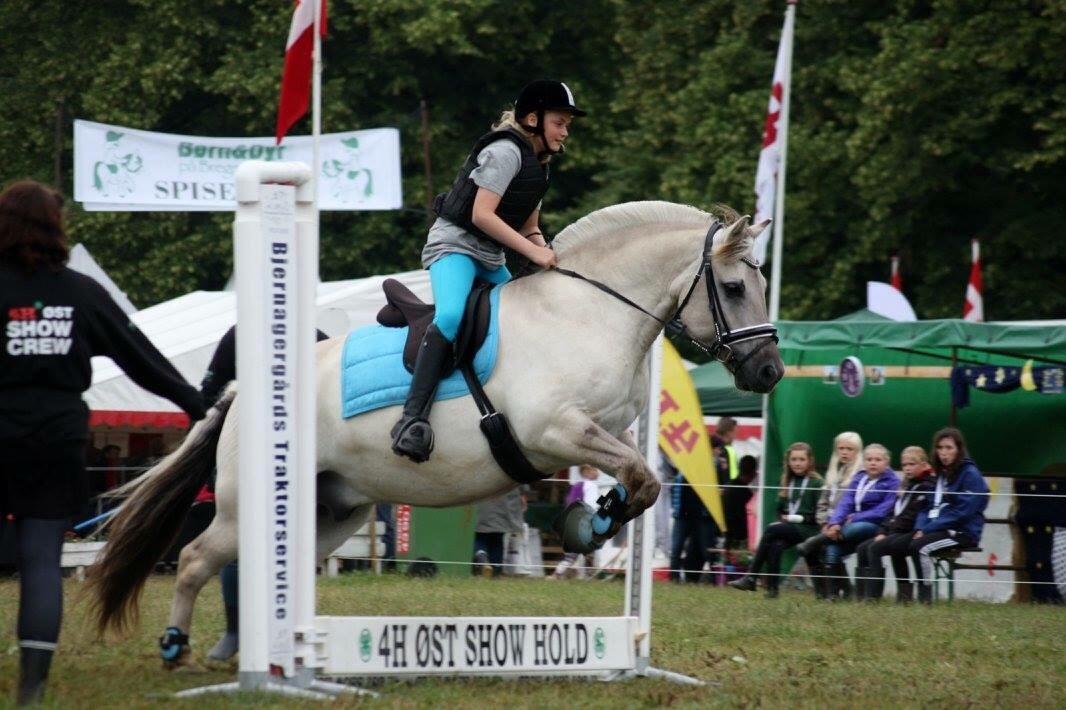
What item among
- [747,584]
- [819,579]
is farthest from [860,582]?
[747,584]

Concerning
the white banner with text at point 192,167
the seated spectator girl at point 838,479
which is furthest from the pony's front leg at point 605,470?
the white banner with text at point 192,167

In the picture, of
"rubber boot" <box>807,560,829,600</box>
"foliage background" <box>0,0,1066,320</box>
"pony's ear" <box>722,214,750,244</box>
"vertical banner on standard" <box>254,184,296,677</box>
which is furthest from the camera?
"foliage background" <box>0,0,1066,320</box>

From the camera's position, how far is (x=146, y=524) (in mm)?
7051

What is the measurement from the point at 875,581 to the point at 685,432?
6.74 feet

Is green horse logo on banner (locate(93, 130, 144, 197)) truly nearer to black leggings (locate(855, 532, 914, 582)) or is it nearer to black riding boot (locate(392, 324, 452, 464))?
black leggings (locate(855, 532, 914, 582))

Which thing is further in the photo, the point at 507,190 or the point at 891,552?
the point at 891,552

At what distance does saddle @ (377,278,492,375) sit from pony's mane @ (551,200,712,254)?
0.41 meters

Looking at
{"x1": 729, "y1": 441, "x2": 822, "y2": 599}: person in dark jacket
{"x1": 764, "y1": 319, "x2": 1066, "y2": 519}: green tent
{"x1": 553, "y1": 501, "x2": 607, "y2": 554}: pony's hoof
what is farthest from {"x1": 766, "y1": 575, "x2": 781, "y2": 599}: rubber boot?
{"x1": 553, "y1": 501, "x2": 607, "y2": 554}: pony's hoof

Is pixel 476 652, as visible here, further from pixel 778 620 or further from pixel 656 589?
pixel 656 589

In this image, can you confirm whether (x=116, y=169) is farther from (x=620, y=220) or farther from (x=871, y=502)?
(x=620, y=220)

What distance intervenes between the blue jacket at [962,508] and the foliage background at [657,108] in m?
8.12

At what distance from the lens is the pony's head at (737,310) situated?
6.59 meters

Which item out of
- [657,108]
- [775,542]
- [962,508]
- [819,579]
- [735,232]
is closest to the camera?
[735,232]

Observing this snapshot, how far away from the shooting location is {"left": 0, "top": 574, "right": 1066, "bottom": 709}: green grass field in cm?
614
